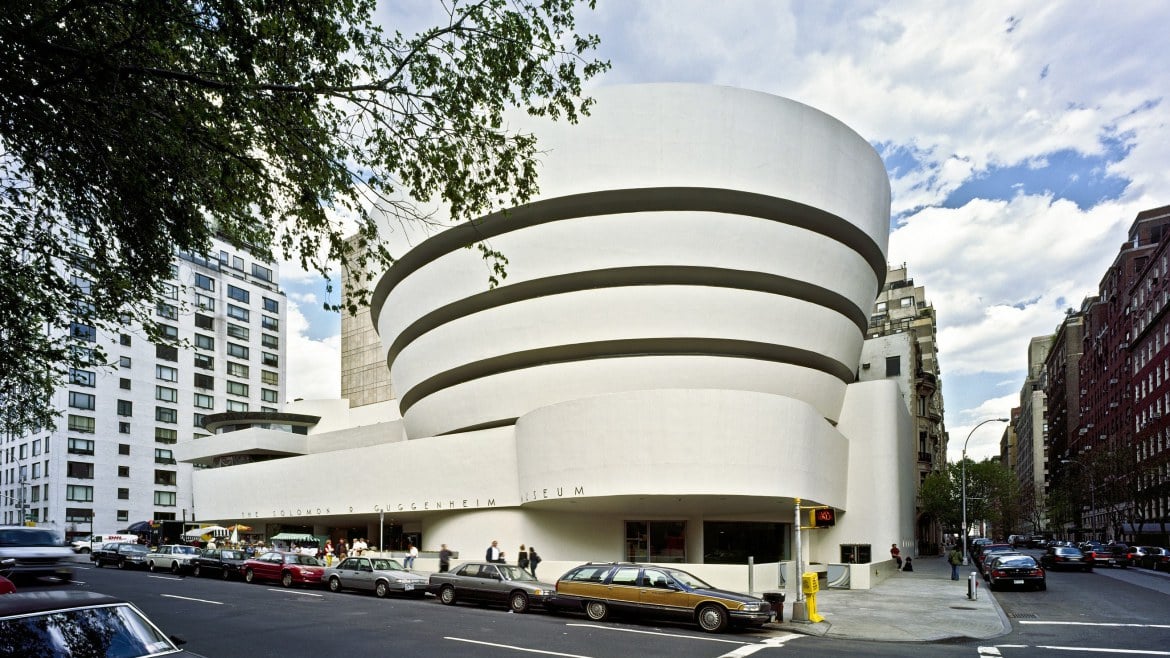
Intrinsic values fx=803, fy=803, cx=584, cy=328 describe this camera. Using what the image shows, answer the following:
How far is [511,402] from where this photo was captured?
3750cm

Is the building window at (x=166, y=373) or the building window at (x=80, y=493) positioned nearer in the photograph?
the building window at (x=80, y=493)

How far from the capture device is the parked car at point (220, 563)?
2991cm

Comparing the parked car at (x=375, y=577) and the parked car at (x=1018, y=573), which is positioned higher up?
the parked car at (x=375, y=577)

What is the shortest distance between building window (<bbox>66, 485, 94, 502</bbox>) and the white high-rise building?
0.08 meters

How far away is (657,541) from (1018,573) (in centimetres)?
1549

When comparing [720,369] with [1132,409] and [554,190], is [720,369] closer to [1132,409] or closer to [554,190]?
[554,190]

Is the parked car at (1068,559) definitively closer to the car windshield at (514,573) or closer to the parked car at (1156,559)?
the parked car at (1156,559)

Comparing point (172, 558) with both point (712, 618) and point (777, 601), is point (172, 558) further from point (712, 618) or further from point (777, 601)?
point (777, 601)

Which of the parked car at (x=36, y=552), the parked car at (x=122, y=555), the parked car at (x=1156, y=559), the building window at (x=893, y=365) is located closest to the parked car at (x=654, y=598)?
the parked car at (x=36, y=552)

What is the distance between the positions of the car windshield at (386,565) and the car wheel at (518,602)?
18.8ft

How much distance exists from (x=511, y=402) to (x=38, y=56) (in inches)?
1147

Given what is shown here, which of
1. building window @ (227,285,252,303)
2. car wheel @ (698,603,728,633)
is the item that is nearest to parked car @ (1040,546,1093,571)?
car wheel @ (698,603,728,633)

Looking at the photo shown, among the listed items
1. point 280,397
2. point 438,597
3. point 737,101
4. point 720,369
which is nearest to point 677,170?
point 737,101

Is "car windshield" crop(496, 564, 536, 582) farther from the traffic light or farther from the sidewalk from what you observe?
the traffic light
